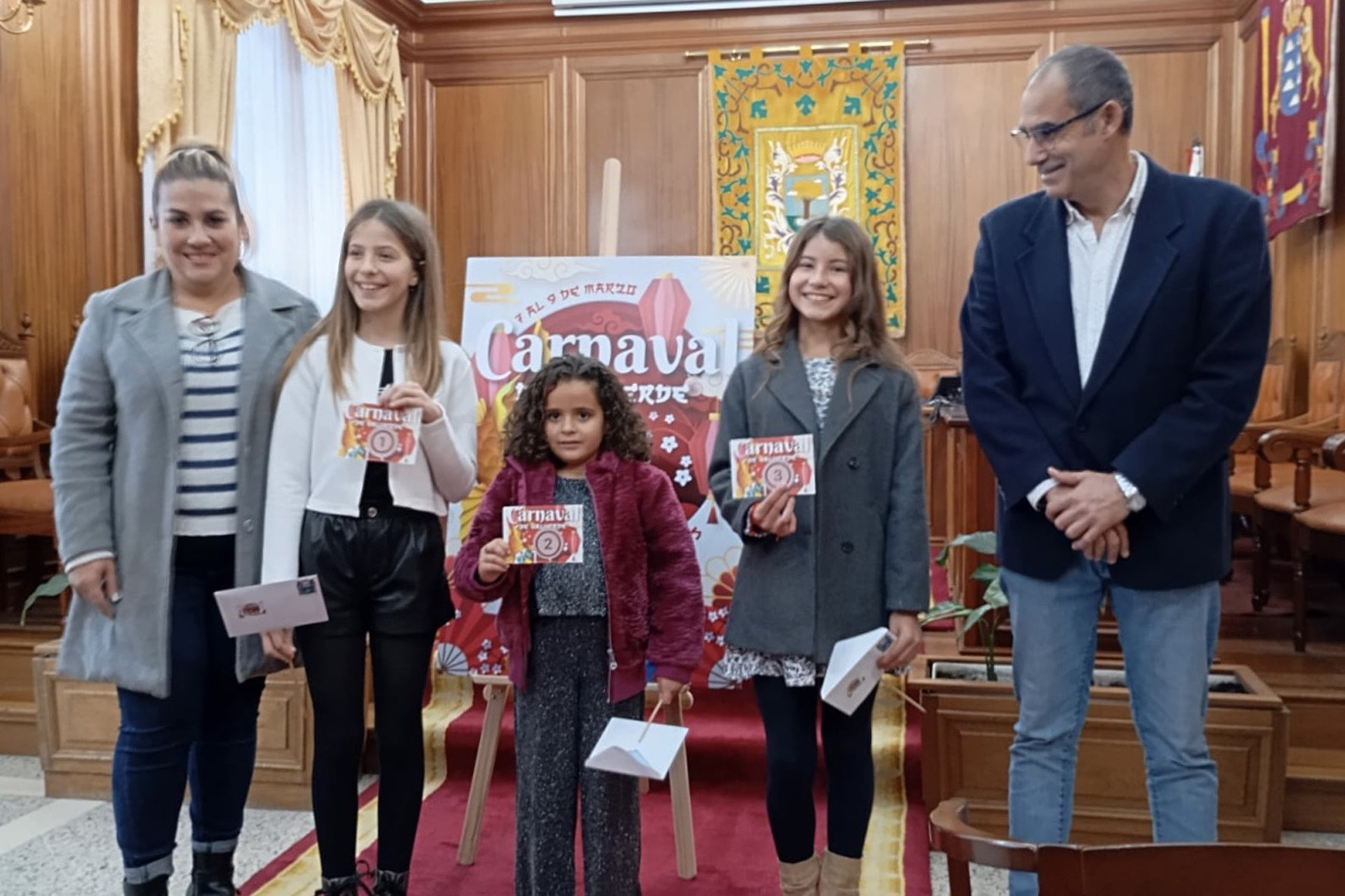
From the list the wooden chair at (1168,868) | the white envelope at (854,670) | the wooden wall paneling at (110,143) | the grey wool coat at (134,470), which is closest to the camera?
the wooden chair at (1168,868)

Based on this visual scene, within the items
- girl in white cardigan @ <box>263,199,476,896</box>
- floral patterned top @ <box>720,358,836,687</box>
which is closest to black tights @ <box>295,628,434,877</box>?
girl in white cardigan @ <box>263,199,476,896</box>

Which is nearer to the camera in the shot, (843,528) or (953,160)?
(843,528)

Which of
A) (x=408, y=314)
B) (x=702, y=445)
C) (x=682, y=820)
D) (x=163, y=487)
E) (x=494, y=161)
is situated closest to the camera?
(x=163, y=487)

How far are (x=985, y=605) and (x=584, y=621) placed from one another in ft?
3.69

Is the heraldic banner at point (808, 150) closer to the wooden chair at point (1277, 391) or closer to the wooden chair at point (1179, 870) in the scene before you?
the wooden chair at point (1277, 391)

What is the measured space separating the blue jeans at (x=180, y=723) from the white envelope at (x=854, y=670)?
40.0 inches

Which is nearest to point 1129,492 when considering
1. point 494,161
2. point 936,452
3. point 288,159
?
point 936,452

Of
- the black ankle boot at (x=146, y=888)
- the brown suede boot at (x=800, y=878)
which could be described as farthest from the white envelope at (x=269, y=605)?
the brown suede boot at (x=800, y=878)

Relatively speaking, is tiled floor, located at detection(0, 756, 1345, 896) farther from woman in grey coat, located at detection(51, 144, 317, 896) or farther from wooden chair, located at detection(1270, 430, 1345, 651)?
wooden chair, located at detection(1270, 430, 1345, 651)

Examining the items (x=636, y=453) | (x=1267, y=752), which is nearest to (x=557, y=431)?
(x=636, y=453)

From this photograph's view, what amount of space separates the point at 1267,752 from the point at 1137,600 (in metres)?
1.02

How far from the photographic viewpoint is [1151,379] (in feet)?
5.09

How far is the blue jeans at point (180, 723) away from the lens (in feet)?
5.76

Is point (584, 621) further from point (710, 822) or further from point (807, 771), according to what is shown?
point (710, 822)
